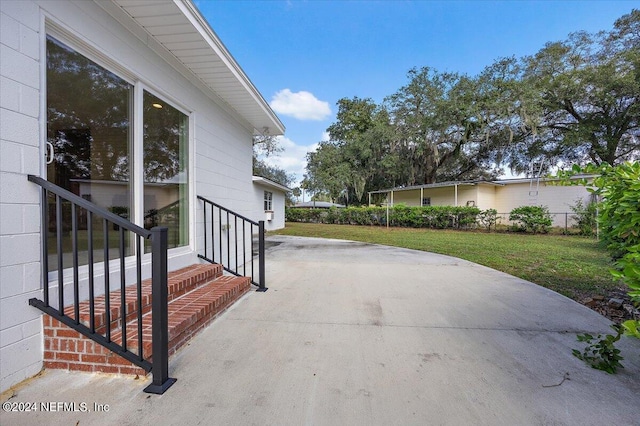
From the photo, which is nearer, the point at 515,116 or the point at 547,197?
the point at 547,197

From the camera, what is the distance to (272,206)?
16.2m

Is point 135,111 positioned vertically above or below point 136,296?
above

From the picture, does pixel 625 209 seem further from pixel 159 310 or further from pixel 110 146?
pixel 110 146

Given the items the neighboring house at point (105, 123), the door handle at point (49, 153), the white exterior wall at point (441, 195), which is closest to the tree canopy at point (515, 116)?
the white exterior wall at point (441, 195)

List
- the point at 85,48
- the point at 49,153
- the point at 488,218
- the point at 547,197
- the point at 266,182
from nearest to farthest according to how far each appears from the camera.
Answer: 1. the point at 49,153
2. the point at 85,48
3. the point at 488,218
4. the point at 266,182
5. the point at 547,197

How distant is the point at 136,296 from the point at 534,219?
1388 cm

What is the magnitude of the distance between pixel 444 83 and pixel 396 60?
5.62 meters

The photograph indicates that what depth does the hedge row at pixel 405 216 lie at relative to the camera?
13.6 metres

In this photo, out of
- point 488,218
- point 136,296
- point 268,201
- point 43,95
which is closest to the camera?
point 43,95

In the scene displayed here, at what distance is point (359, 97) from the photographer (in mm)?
26781

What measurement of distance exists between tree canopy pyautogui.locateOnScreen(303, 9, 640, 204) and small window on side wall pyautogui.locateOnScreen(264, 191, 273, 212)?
7.93 metres

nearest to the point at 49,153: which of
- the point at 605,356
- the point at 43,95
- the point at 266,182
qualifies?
the point at 43,95

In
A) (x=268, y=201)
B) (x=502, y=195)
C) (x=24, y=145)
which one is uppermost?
(x=502, y=195)

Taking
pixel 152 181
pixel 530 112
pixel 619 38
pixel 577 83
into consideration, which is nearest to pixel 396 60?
pixel 530 112
